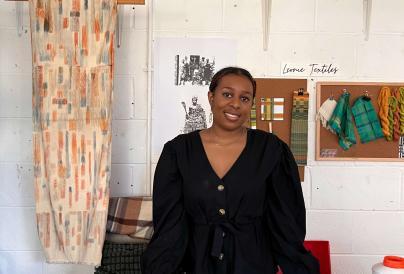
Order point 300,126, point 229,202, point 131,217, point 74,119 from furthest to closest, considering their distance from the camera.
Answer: point 300,126, point 131,217, point 74,119, point 229,202

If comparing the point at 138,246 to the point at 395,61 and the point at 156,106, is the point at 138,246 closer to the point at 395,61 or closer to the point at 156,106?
the point at 156,106

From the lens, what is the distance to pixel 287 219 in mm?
1377

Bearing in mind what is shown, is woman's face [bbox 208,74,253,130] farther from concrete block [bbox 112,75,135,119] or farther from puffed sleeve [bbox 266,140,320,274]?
concrete block [bbox 112,75,135,119]

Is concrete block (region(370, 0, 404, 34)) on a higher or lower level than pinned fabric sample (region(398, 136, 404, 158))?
higher

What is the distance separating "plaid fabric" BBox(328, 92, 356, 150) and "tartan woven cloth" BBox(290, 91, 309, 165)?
121mm

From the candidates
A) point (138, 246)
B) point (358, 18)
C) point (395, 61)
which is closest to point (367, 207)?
point (395, 61)

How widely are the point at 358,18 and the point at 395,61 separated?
0.26m

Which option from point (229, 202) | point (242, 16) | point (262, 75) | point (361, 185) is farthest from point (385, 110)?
point (229, 202)

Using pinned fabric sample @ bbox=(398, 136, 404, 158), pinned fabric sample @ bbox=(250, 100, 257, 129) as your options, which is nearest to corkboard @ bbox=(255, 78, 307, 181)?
pinned fabric sample @ bbox=(250, 100, 257, 129)

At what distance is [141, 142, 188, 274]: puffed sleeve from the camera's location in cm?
138

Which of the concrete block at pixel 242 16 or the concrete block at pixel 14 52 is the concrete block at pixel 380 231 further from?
the concrete block at pixel 14 52

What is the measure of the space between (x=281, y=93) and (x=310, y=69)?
0.17 meters

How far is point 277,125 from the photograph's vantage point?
2.10 m

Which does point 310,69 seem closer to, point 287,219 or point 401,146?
point 401,146
